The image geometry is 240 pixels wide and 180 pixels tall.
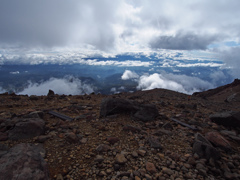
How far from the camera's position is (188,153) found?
18.4ft

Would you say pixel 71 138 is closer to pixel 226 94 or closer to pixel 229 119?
pixel 229 119

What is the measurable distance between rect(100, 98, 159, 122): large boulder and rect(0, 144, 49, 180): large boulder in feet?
17.8

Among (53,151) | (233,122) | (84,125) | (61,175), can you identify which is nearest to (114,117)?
(84,125)

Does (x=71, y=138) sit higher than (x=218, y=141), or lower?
higher

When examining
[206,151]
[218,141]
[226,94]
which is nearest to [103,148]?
[206,151]

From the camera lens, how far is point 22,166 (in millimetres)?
3543

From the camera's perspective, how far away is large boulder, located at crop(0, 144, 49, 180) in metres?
3.29

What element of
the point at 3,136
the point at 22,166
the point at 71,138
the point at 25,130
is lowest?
the point at 71,138

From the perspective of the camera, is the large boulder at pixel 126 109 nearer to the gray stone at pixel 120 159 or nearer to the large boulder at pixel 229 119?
the gray stone at pixel 120 159

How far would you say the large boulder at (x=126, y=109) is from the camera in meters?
9.15

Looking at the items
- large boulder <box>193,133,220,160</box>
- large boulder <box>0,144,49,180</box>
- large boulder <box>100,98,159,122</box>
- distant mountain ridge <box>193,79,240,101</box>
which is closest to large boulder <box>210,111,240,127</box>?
large boulder <box>100,98,159,122</box>

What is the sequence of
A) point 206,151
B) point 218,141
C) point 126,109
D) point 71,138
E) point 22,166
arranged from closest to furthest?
point 22,166
point 206,151
point 71,138
point 218,141
point 126,109

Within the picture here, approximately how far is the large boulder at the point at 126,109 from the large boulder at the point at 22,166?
542cm

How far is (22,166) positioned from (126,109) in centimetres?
667
